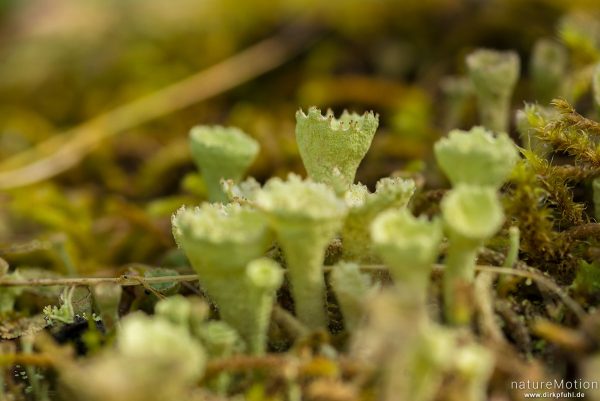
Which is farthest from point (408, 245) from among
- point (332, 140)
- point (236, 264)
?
point (332, 140)

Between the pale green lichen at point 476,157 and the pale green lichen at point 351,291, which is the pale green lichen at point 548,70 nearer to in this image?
the pale green lichen at point 476,157

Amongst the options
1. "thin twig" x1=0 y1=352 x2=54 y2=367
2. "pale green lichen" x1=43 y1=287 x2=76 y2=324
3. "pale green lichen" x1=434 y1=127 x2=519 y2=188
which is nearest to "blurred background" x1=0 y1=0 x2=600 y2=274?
"pale green lichen" x1=43 y1=287 x2=76 y2=324

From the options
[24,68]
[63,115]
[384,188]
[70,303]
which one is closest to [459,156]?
[384,188]

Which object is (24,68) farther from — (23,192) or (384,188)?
(384,188)

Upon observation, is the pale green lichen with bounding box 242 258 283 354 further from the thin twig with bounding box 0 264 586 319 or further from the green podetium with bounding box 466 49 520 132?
the green podetium with bounding box 466 49 520 132

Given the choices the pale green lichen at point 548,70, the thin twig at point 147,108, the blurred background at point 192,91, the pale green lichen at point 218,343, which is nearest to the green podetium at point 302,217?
the pale green lichen at point 218,343

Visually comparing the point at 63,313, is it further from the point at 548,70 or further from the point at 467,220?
the point at 548,70
